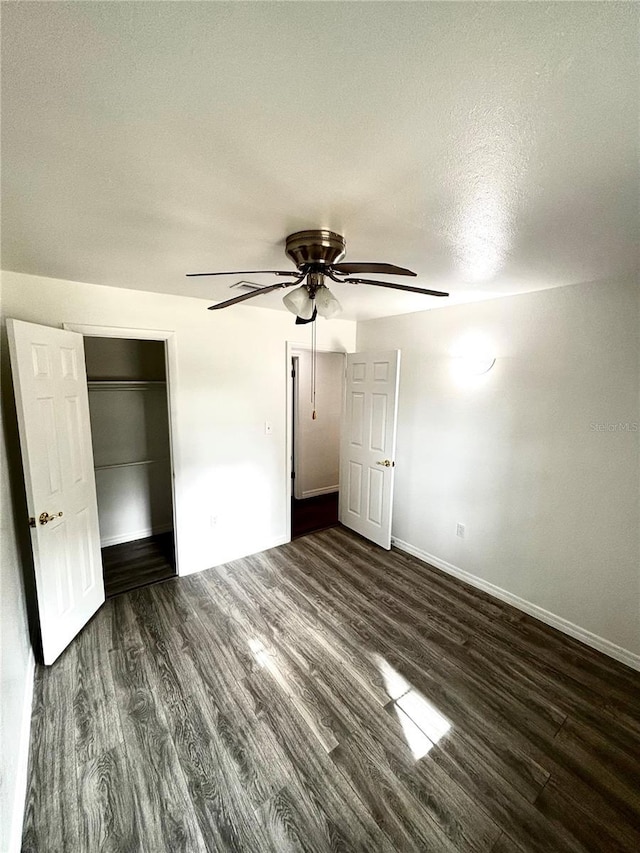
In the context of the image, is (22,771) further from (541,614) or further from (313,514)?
(313,514)

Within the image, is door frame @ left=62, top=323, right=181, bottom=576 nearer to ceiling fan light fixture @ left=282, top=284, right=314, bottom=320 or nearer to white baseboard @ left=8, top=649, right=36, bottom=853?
white baseboard @ left=8, top=649, right=36, bottom=853

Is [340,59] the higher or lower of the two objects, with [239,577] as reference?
higher

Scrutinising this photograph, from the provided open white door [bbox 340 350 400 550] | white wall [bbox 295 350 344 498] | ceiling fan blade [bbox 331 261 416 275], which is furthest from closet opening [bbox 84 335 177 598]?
ceiling fan blade [bbox 331 261 416 275]

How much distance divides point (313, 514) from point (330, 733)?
280cm

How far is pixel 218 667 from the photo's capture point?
2117 millimetres

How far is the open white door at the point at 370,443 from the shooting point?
3.39 meters

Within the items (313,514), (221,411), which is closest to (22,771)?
(221,411)

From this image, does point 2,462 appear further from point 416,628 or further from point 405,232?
point 416,628

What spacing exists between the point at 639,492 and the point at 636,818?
5.02ft

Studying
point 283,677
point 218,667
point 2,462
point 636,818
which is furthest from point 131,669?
point 636,818

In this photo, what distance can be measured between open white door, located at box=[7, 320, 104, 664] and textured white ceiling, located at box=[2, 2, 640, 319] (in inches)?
25.1

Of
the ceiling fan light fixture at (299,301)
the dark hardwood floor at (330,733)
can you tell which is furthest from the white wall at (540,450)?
the ceiling fan light fixture at (299,301)

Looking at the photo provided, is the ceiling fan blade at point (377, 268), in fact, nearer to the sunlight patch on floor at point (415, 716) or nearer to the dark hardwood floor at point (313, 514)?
the sunlight patch on floor at point (415, 716)

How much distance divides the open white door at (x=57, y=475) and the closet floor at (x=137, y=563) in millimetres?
379
